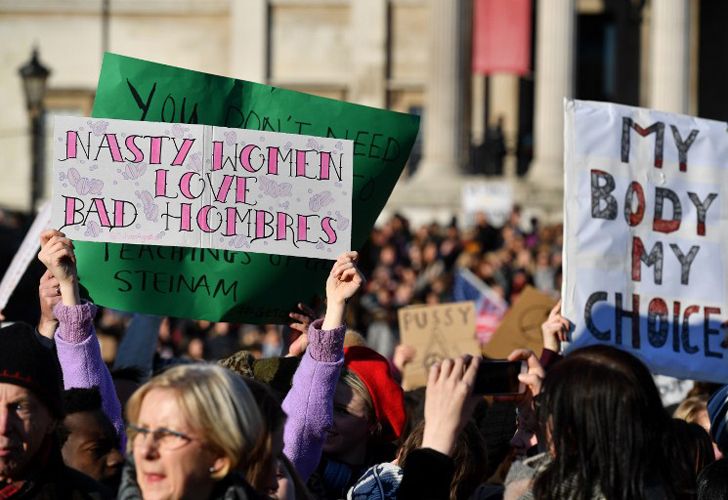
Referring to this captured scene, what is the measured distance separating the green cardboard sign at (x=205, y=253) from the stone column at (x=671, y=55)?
33790 mm

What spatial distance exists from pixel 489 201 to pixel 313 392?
25848 millimetres

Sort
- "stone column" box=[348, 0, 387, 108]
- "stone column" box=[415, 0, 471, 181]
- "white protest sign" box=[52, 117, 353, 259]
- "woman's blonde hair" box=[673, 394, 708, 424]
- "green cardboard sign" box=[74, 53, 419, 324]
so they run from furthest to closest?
"stone column" box=[348, 0, 387, 108] → "stone column" box=[415, 0, 471, 181] → "woman's blonde hair" box=[673, 394, 708, 424] → "green cardboard sign" box=[74, 53, 419, 324] → "white protest sign" box=[52, 117, 353, 259]

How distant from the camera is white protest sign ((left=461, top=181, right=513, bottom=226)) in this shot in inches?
1248

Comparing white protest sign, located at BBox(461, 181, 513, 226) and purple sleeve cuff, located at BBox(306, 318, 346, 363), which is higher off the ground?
white protest sign, located at BBox(461, 181, 513, 226)

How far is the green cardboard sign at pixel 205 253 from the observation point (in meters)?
7.31

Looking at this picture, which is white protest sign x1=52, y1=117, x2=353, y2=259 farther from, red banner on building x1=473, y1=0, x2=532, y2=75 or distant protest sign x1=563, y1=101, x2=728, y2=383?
red banner on building x1=473, y1=0, x2=532, y2=75

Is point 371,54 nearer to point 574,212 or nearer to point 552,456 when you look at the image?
point 574,212

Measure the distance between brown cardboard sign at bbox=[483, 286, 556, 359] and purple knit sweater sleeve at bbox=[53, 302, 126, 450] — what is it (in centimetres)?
406

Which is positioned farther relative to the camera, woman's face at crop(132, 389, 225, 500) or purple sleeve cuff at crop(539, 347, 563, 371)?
purple sleeve cuff at crop(539, 347, 563, 371)

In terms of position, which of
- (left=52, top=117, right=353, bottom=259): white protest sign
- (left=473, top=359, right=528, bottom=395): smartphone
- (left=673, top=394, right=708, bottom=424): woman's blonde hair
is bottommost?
(left=673, top=394, right=708, bottom=424): woman's blonde hair

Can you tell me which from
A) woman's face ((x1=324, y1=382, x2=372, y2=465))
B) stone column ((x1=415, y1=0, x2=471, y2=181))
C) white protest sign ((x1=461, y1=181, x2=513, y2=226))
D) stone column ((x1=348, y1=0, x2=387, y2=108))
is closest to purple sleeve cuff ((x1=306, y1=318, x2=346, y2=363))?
woman's face ((x1=324, y1=382, x2=372, y2=465))

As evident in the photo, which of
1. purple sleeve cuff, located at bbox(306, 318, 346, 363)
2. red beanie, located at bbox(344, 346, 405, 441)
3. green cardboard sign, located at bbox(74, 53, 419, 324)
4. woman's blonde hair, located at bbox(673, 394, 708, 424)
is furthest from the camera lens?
woman's blonde hair, located at bbox(673, 394, 708, 424)

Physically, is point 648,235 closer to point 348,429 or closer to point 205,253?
point 205,253

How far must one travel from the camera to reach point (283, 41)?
47.3 meters
